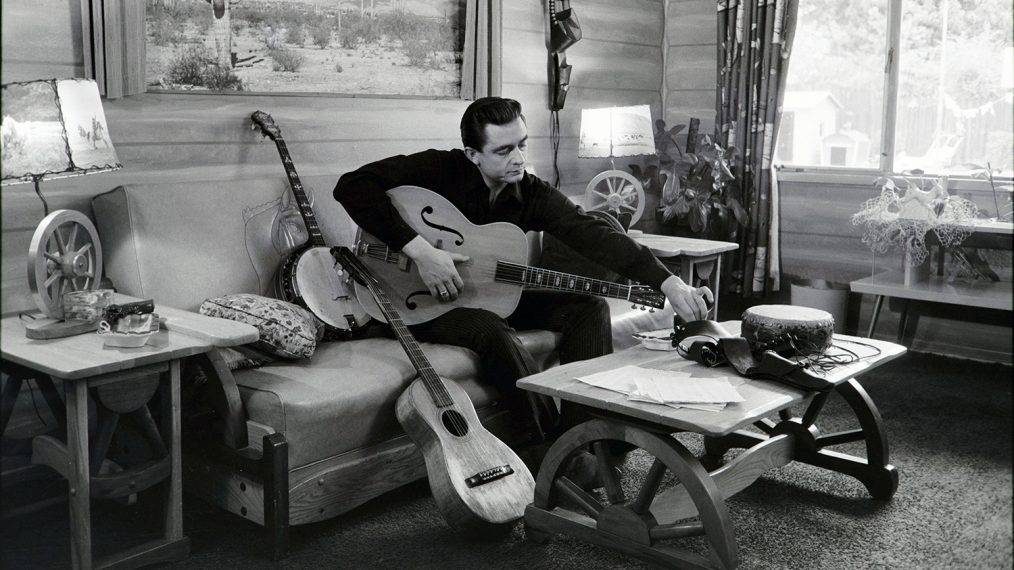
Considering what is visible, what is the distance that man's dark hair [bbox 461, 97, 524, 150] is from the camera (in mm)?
2629

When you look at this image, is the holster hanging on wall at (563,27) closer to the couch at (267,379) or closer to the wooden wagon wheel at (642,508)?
the couch at (267,379)

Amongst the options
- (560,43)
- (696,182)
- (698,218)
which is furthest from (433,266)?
(696,182)

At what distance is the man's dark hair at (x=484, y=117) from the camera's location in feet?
8.63

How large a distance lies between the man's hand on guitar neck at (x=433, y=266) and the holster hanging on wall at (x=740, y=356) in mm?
641

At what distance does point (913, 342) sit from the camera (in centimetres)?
396

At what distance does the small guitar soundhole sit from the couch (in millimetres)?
149

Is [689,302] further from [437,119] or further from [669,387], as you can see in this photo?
[437,119]

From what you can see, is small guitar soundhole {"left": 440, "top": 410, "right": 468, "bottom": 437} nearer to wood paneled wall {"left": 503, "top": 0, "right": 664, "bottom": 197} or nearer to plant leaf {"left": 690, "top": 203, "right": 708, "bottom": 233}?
wood paneled wall {"left": 503, "top": 0, "right": 664, "bottom": 197}

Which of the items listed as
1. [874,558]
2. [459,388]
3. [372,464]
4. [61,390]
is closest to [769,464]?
[874,558]

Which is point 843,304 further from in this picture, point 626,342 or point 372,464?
point 372,464

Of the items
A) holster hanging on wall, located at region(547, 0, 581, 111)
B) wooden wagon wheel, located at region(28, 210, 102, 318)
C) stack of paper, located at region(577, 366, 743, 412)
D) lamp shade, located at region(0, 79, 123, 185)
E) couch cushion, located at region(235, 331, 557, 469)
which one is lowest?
couch cushion, located at region(235, 331, 557, 469)

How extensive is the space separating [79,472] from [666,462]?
1163 millimetres

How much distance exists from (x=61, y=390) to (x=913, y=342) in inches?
134

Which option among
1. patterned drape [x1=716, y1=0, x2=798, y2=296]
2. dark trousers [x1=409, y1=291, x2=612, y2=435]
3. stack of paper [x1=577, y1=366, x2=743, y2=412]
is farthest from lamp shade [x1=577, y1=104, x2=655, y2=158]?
stack of paper [x1=577, y1=366, x2=743, y2=412]
